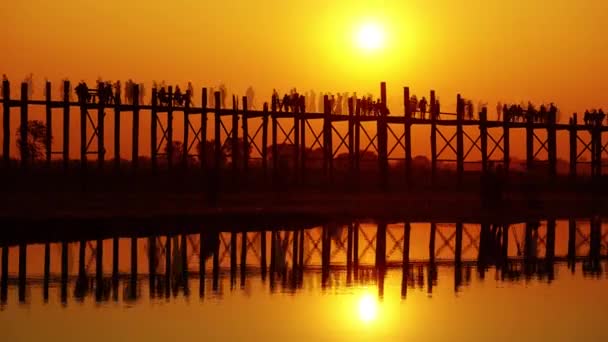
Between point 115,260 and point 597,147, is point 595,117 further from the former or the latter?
point 115,260

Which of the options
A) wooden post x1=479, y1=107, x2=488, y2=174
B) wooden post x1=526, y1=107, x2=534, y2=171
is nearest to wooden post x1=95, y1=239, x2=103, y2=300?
wooden post x1=479, y1=107, x2=488, y2=174

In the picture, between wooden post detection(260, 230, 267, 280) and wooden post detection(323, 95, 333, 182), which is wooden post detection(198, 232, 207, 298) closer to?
wooden post detection(260, 230, 267, 280)

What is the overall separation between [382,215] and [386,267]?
12809 millimetres

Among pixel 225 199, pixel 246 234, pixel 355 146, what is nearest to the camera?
pixel 246 234

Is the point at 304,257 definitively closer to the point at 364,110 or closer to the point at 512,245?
the point at 512,245

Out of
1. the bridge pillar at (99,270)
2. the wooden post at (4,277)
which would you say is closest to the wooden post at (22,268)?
the wooden post at (4,277)

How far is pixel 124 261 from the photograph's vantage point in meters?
21.1

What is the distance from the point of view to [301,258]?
73.3 ft

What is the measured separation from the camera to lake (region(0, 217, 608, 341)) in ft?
46.0

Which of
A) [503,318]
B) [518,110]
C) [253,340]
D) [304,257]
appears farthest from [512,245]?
[518,110]

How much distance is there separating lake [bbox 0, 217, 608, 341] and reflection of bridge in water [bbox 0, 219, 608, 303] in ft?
0.12

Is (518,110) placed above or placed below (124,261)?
above

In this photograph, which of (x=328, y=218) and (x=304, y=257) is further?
(x=328, y=218)

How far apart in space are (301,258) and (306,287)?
4.21 meters
